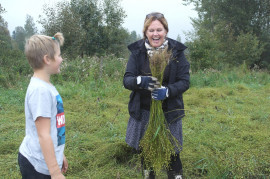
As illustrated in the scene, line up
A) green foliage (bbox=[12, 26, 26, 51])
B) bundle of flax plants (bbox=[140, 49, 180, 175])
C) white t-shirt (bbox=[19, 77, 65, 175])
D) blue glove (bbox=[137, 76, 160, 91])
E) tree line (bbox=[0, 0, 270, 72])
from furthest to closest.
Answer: green foliage (bbox=[12, 26, 26, 51])
tree line (bbox=[0, 0, 270, 72])
bundle of flax plants (bbox=[140, 49, 180, 175])
blue glove (bbox=[137, 76, 160, 91])
white t-shirt (bbox=[19, 77, 65, 175])

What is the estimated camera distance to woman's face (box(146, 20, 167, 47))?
1979mm

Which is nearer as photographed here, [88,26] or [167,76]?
[167,76]

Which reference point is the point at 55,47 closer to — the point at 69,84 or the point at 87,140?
the point at 87,140

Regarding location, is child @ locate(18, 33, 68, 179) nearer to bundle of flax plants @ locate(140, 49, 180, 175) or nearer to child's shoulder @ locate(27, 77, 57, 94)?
child's shoulder @ locate(27, 77, 57, 94)

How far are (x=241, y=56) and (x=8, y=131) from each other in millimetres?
16280

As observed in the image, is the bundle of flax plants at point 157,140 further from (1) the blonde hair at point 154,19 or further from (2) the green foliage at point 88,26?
(2) the green foliage at point 88,26

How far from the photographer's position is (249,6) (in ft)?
73.9

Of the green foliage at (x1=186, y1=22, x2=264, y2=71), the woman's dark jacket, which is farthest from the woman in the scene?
the green foliage at (x1=186, y1=22, x2=264, y2=71)

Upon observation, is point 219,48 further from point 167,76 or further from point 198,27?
point 167,76

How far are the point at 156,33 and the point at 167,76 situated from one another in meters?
0.38

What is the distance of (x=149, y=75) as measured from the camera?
6.81 feet

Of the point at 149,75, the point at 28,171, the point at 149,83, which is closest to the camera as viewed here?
the point at 28,171

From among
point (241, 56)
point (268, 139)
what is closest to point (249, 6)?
point (241, 56)

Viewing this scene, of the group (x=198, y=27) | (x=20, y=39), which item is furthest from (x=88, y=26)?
(x=20, y=39)
